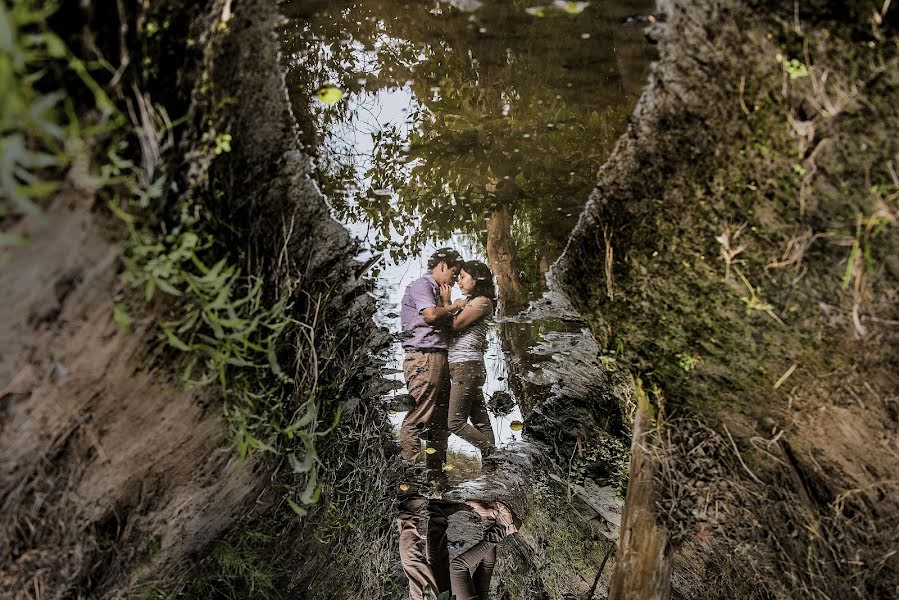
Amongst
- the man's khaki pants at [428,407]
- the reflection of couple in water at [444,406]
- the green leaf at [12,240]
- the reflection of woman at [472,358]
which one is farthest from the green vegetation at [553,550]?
the green leaf at [12,240]

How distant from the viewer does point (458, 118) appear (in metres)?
2.87

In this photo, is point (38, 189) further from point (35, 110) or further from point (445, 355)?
point (445, 355)

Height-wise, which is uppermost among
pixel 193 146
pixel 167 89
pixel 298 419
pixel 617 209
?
pixel 167 89

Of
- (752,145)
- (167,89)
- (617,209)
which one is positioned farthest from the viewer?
(617,209)

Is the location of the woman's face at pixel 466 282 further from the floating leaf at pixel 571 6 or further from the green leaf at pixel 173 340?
the green leaf at pixel 173 340

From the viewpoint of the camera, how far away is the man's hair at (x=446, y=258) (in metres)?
3.26

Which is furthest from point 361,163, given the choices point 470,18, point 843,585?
point 843,585

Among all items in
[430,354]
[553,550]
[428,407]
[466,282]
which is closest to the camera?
[466,282]

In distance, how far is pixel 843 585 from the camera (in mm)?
2098

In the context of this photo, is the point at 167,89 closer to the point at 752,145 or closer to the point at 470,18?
the point at 470,18

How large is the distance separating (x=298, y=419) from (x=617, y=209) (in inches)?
59.7

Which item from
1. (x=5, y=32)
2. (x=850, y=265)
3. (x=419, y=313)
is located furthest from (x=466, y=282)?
(x=5, y=32)

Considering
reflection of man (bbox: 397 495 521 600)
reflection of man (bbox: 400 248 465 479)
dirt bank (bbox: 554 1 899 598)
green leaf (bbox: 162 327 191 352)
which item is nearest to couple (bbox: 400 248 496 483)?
reflection of man (bbox: 400 248 465 479)

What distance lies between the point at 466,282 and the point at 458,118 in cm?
92
